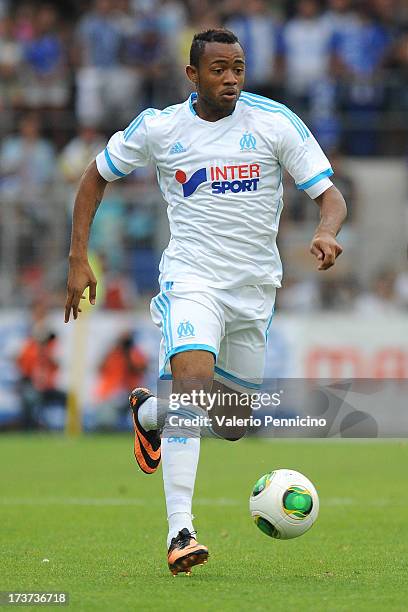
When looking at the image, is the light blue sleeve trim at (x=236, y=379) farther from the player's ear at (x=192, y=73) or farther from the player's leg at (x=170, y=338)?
the player's ear at (x=192, y=73)

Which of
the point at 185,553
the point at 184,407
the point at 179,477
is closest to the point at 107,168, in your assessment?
the point at 184,407

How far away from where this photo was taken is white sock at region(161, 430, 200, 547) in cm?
608

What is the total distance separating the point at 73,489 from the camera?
1086 centimetres

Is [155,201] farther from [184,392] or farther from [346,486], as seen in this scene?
[184,392]

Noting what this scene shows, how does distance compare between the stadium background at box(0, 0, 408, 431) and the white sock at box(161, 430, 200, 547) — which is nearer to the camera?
the white sock at box(161, 430, 200, 547)

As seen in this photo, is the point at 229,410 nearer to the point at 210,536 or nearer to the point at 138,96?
the point at 210,536

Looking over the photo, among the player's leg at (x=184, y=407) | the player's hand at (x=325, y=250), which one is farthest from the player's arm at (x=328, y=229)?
the player's leg at (x=184, y=407)

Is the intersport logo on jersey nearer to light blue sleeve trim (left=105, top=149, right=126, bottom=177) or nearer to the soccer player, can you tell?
the soccer player

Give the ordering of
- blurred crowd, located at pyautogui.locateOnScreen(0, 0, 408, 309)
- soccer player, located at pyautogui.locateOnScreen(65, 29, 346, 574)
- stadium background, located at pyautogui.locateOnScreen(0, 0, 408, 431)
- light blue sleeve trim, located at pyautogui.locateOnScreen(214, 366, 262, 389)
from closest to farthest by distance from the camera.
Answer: soccer player, located at pyautogui.locateOnScreen(65, 29, 346, 574) → light blue sleeve trim, located at pyautogui.locateOnScreen(214, 366, 262, 389) → stadium background, located at pyautogui.locateOnScreen(0, 0, 408, 431) → blurred crowd, located at pyautogui.locateOnScreen(0, 0, 408, 309)

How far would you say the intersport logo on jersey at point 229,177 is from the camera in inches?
255

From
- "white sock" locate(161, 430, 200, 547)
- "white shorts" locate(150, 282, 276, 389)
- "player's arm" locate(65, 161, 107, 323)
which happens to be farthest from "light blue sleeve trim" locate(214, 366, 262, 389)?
"player's arm" locate(65, 161, 107, 323)

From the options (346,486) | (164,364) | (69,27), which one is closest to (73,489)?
(346,486)

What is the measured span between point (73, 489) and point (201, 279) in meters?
4.85

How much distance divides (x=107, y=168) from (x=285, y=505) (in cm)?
199
